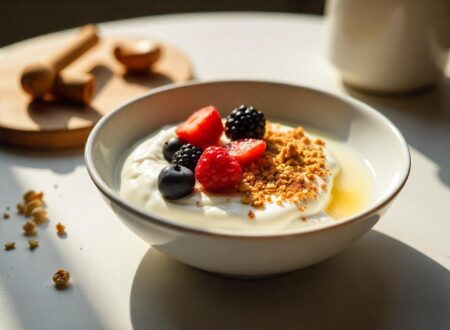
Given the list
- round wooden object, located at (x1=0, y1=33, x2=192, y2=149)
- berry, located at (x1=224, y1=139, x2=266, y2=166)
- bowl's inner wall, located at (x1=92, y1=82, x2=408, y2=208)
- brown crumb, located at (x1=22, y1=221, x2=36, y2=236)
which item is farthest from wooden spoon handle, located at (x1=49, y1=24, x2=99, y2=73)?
berry, located at (x1=224, y1=139, x2=266, y2=166)

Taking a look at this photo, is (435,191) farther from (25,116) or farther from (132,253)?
(25,116)

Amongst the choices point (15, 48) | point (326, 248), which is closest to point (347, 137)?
point (326, 248)

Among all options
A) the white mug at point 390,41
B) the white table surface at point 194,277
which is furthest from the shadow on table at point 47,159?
the white mug at point 390,41

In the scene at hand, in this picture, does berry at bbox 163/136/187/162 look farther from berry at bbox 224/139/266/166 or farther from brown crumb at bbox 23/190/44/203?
brown crumb at bbox 23/190/44/203

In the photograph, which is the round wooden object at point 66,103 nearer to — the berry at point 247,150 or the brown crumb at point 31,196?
the brown crumb at point 31,196

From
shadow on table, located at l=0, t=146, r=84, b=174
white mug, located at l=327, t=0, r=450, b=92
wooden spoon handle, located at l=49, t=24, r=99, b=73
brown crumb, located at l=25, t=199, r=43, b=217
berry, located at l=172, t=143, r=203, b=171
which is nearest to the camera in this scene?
berry, located at l=172, t=143, r=203, b=171

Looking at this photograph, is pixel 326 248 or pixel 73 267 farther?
pixel 73 267
